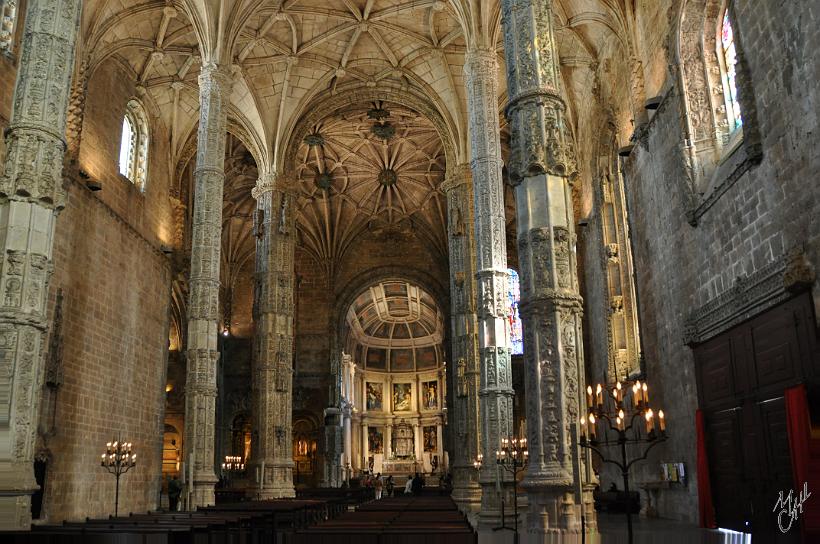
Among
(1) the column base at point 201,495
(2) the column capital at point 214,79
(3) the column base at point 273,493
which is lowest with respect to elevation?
(3) the column base at point 273,493

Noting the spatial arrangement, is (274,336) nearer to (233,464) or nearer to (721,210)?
(233,464)

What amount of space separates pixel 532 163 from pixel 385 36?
17.6 metres

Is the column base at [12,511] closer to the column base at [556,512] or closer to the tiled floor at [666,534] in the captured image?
the column base at [556,512]

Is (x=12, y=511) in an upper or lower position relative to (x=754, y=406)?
lower

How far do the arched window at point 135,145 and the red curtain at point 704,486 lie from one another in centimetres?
1909

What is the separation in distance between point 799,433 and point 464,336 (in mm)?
12555

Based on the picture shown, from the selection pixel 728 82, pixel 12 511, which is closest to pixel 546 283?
pixel 12 511

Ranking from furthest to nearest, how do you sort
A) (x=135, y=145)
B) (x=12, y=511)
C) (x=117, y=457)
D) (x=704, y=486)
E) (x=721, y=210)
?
1. (x=135, y=145)
2. (x=117, y=457)
3. (x=704, y=486)
4. (x=721, y=210)
5. (x=12, y=511)

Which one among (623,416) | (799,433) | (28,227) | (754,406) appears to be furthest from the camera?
(754,406)

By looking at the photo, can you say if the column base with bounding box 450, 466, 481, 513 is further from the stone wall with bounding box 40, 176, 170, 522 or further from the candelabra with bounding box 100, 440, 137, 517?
the stone wall with bounding box 40, 176, 170, 522

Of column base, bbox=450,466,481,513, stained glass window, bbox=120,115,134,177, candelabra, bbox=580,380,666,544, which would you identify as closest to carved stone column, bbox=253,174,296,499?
stained glass window, bbox=120,115,134,177

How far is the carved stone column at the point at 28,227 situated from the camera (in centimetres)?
858

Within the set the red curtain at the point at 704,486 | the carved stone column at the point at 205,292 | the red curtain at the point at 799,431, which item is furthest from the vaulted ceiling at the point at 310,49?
the red curtain at the point at 799,431

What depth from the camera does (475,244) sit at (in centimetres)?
2167
